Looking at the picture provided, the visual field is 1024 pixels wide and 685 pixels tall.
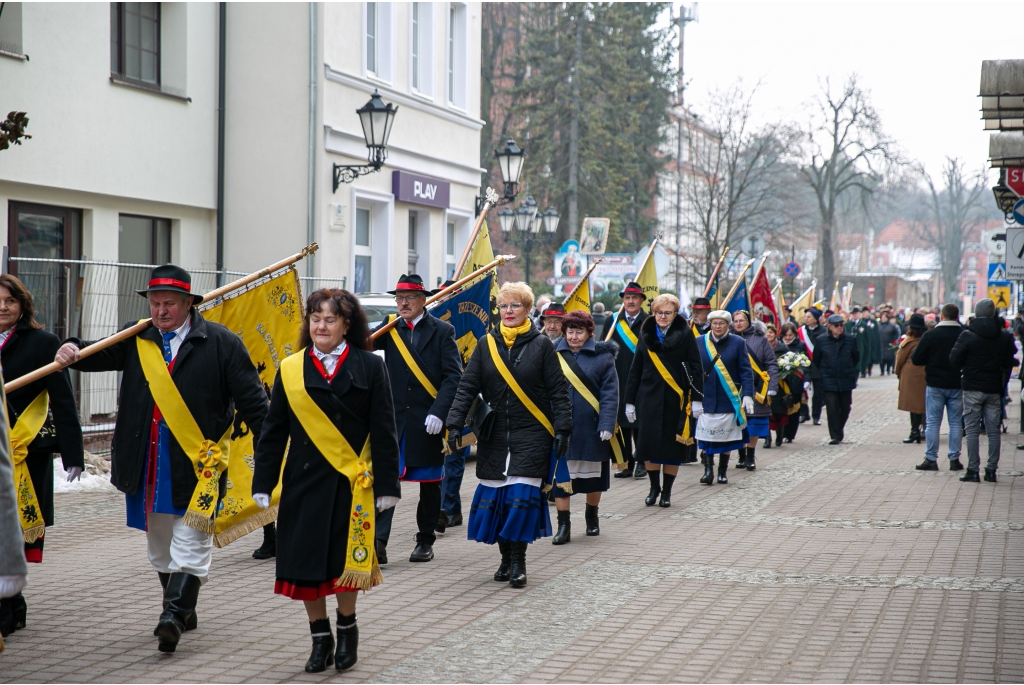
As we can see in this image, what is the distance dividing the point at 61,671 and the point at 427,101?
17560 mm

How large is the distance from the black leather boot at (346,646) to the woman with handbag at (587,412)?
3826 millimetres

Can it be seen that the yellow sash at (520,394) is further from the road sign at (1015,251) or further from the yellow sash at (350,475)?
the road sign at (1015,251)

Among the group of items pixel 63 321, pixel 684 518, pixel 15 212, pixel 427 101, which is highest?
pixel 427 101

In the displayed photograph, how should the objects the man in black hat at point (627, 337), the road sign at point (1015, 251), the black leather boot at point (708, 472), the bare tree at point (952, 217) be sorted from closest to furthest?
the man in black hat at point (627, 337) → the black leather boot at point (708, 472) → the road sign at point (1015, 251) → the bare tree at point (952, 217)

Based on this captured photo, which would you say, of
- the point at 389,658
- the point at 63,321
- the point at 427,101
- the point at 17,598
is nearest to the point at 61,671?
the point at 17,598

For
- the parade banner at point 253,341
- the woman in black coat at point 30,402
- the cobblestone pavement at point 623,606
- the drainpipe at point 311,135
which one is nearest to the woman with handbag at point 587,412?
the cobblestone pavement at point 623,606

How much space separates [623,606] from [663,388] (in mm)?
4585

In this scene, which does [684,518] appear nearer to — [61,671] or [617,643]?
[617,643]

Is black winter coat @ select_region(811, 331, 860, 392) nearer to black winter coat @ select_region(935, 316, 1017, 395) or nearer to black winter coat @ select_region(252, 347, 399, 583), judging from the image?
black winter coat @ select_region(935, 316, 1017, 395)

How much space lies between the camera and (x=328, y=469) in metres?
5.38

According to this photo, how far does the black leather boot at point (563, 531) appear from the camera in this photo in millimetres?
9234

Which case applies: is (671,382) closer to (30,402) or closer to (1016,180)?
(30,402)

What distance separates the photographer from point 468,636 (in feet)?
20.5

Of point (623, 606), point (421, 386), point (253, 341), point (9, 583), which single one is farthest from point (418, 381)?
point (9, 583)
